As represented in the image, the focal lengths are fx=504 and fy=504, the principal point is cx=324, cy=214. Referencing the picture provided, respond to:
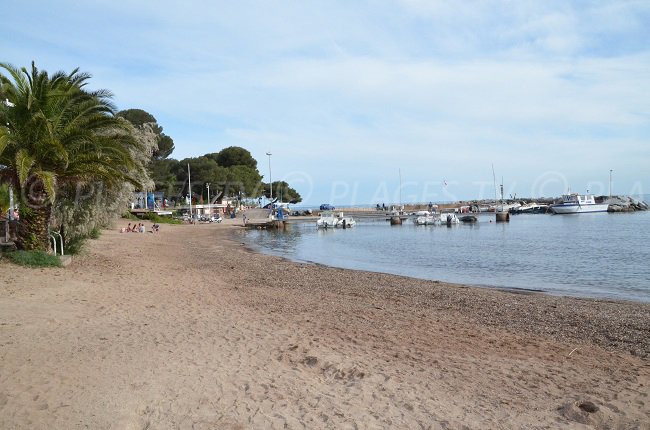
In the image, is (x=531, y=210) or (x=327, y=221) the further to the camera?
(x=531, y=210)

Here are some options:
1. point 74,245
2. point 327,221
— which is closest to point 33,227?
point 74,245

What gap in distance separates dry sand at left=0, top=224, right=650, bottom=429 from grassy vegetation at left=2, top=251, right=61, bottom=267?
0.65 m

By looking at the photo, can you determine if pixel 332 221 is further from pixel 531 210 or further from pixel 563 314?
pixel 531 210

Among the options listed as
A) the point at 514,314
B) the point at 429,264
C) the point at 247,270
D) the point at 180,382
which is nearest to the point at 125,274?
the point at 247,270

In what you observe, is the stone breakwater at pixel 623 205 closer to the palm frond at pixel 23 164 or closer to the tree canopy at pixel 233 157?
the tree canopy at pixel 233 157

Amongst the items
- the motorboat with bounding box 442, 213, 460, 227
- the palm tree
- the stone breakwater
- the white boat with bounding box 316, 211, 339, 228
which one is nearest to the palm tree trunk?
the palm tree

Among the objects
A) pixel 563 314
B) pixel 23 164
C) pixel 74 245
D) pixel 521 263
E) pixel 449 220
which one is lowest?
pixel 521 263

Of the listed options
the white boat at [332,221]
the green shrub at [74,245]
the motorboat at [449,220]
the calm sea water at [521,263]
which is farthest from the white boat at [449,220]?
the green shrub at [74,245]

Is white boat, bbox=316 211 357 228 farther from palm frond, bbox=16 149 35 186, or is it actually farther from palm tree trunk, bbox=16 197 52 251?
palm frond, bbox=16 149 35 186

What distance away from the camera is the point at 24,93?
42.6 feet

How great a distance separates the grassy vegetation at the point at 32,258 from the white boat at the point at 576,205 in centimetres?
9014

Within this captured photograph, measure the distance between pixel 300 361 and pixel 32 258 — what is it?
378 inches

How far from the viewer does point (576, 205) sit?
3479 inches

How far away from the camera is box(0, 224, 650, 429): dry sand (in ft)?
16.8
